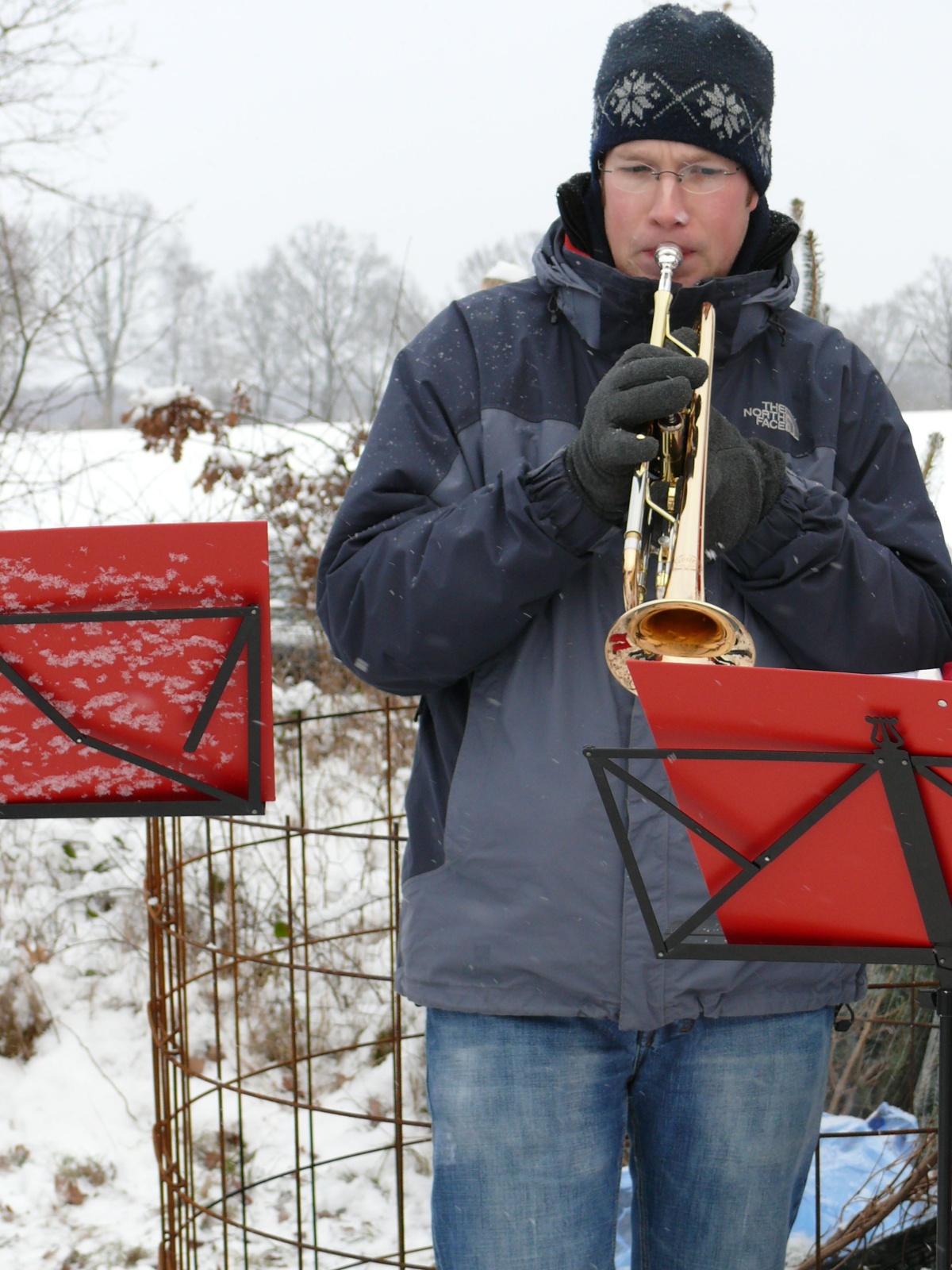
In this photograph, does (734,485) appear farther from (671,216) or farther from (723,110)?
(723,110)

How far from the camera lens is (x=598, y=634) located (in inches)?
61.5

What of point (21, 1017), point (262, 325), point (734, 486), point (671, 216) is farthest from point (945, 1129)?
point (262, 325)

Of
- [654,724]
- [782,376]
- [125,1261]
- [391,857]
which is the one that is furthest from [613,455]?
[125,1261]

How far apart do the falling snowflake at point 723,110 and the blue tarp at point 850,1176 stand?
6.89 ft

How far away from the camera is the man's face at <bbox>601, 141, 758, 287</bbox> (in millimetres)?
1663

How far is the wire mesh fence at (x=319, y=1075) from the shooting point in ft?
8.16

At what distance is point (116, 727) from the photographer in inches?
62.9

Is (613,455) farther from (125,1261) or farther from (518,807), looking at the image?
(125,1261)

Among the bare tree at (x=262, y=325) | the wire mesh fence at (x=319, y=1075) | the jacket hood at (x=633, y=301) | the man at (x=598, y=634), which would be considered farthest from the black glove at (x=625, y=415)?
the bare tree at (x=262, y=325)

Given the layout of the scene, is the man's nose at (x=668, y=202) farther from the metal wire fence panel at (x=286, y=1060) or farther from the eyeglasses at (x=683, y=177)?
the metal wire fence panel at (x=286, y=1060)

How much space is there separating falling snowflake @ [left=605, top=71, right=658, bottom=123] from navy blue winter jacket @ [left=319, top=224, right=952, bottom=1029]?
0.70 feet

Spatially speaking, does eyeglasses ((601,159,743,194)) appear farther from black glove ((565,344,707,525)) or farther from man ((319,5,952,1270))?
black glove ((565,344,707,525))

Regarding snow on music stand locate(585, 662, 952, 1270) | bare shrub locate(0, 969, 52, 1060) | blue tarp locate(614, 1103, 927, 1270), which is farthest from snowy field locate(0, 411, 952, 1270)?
snow on music stand locate(585, 662, 952, 1270)

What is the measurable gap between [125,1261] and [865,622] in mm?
2433
